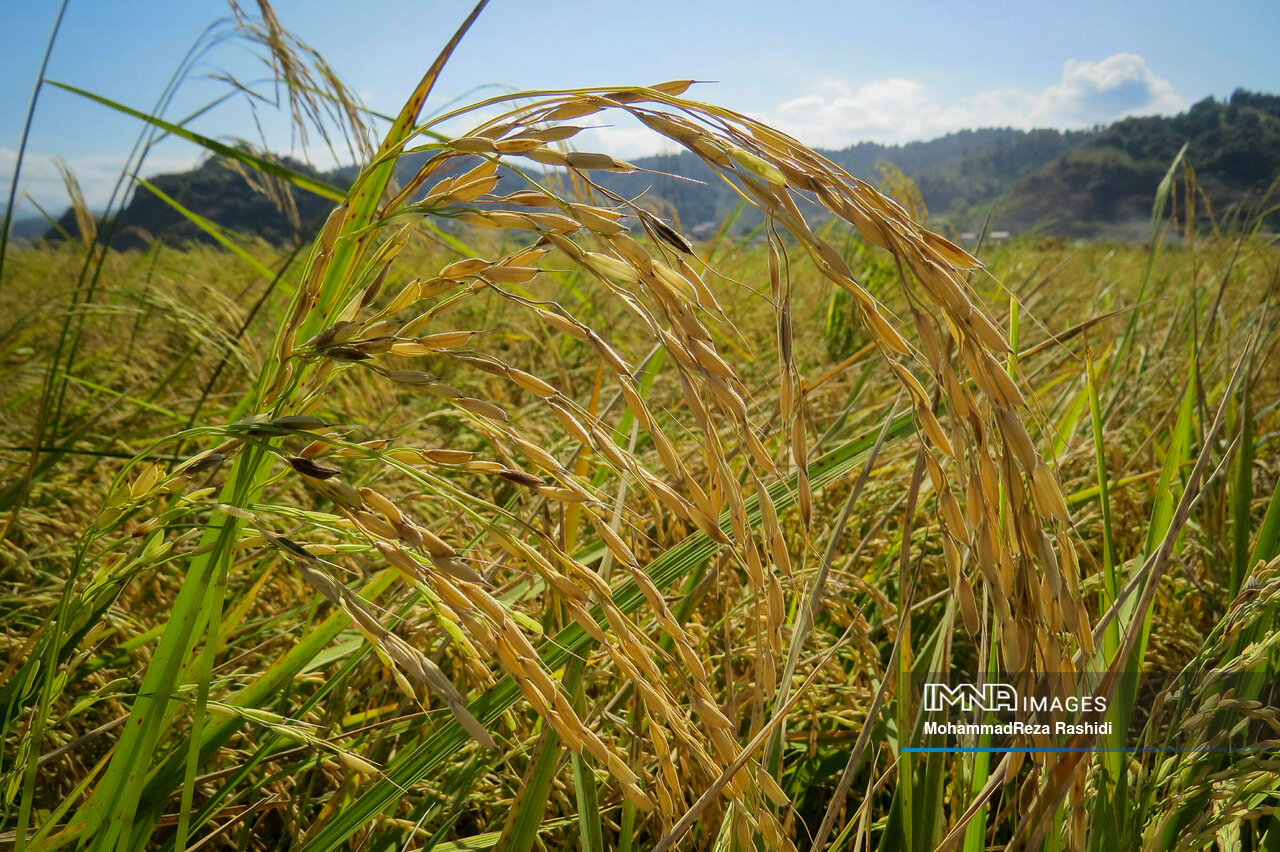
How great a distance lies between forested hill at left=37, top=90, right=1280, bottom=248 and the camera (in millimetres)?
11602

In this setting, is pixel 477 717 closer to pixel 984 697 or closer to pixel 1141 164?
pixel 984 697

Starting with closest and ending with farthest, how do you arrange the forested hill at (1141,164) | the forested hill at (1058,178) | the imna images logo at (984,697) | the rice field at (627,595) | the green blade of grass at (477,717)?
the rice field at (627,595), the green blade of grass at (477,717), the imna images logo at (984,697), the forested hill at (1058,178), the forested hill at (1141,164)

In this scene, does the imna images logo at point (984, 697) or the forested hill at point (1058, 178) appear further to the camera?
the forested hill at point (1058, 178)

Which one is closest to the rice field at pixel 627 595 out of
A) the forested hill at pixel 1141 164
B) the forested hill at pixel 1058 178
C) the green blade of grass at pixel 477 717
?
the green blade of grass at pixel 477 717

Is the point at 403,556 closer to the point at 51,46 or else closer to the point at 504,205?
the point at 504,205

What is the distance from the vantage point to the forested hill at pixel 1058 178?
11.6 m

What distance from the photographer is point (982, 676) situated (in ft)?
2.05

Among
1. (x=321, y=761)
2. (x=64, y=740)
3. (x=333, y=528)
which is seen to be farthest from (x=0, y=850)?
(x=333, y=528)

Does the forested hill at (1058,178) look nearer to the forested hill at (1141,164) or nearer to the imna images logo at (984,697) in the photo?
the forested hill at (1141,164)

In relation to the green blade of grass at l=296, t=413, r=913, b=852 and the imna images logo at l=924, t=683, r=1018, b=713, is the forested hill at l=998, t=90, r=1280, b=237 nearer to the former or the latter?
the imna images logo at l=924, t=683, r=1018, b=713

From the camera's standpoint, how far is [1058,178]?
50875mm

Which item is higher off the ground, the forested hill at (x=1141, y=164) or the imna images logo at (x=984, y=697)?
the forested hill at (x=1141, y=164)

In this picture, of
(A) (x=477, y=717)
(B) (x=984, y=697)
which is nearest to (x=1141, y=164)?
(B) (x=984, y=697)

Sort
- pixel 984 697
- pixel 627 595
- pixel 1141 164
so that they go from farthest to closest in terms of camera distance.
Answer: pixel 1141 164 → pixel 627 595 → pixel 984 697
